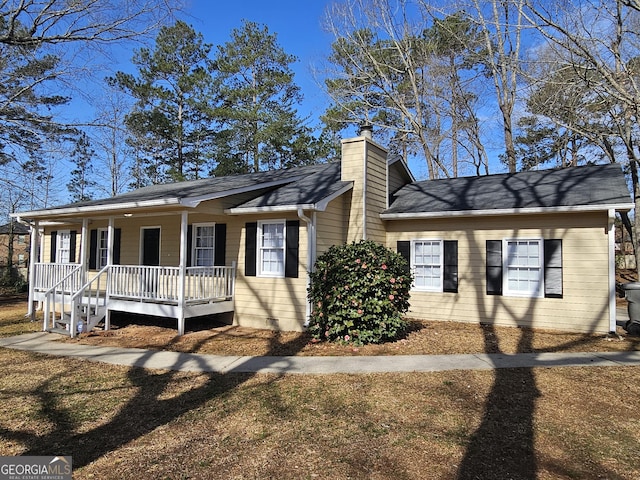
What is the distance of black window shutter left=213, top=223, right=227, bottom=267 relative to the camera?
10.4m

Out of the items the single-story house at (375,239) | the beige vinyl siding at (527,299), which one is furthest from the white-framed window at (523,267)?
the beige vinyl siding at (527,299)

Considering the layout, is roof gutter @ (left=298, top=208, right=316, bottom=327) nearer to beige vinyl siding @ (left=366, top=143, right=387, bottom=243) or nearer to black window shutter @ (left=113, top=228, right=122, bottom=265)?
beige vinyl siding @ (left=366, top=143, right=387, bottom=243)

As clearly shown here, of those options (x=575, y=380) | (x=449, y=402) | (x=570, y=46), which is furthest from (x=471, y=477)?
(x=570, y=46)

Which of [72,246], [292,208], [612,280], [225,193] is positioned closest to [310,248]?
[292,208]

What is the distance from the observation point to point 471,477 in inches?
129

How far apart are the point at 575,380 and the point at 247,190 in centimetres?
757

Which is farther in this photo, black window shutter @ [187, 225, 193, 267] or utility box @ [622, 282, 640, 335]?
black window shutter @ [187, 225, 193, 267]

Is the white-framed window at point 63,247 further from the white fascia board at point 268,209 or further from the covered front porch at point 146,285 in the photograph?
the white fascia board at point 268,209

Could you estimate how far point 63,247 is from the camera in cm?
1470

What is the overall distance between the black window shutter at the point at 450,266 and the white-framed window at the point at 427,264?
0.13 meters

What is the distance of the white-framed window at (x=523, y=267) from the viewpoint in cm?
939

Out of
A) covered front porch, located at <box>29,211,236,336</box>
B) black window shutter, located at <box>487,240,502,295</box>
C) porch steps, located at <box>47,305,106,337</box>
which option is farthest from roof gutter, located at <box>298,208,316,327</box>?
porch steps, located at <box>47,305,106,337</box>

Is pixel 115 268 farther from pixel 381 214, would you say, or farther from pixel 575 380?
pixel 575 380

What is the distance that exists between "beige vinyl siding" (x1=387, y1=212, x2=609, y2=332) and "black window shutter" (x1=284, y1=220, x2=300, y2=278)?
11.3ft
